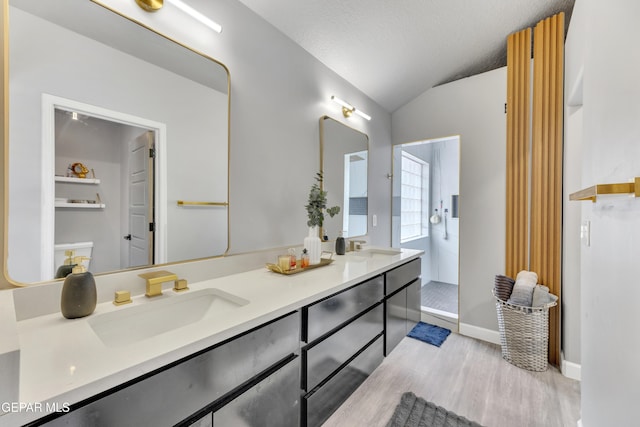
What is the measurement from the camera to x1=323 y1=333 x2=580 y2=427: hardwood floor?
5.35 feet

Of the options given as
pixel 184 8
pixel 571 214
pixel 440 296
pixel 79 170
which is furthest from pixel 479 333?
pixel 184 8

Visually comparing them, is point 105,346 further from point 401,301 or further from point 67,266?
point 401,301

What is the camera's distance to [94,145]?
1.09 meters

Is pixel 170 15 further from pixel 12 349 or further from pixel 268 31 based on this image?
pixel 12 349

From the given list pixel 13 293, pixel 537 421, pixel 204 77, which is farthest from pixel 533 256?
pixel 13 293

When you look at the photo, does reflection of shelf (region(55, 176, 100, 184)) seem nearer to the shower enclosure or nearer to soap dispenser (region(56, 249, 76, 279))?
soap dispenser (region(56, 249, 76, 279))

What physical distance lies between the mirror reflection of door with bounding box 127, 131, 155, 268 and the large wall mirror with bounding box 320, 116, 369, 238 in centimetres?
133

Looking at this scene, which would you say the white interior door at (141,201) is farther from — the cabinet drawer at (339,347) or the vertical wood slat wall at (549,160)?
the vertical wood slat wall at (549,160)

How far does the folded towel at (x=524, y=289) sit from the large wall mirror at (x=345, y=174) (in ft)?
4.49

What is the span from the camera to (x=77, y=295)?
92 centimetres

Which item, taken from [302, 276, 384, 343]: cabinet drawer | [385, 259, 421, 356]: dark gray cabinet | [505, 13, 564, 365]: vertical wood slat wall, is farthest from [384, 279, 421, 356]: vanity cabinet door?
[505, 13, 564, 365]: vertical wood slat wall

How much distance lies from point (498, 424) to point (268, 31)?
2.82m

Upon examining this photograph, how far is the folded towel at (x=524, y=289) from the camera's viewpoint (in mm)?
2158

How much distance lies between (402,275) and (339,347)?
35.6 inches
